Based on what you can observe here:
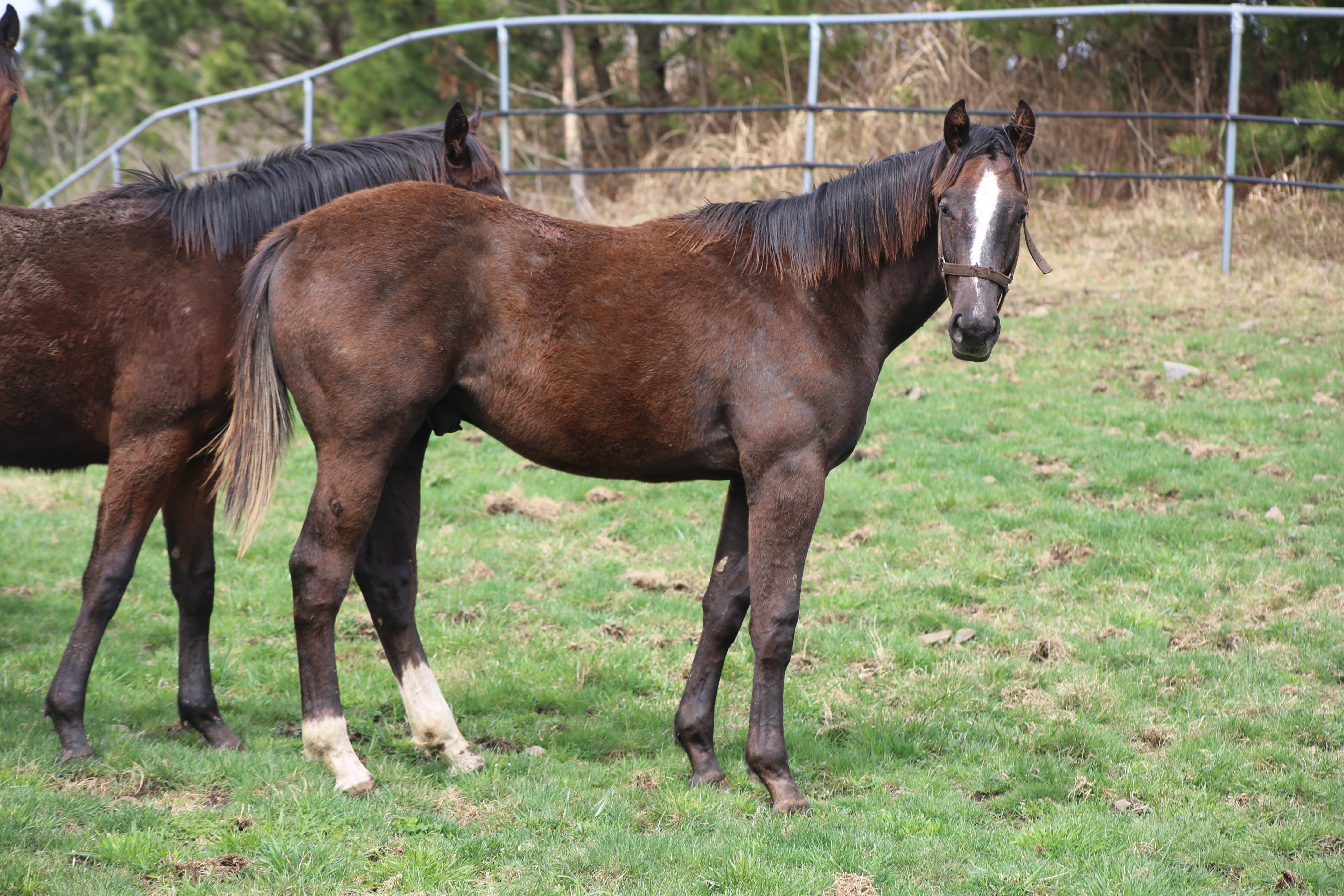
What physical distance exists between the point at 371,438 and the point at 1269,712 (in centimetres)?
384

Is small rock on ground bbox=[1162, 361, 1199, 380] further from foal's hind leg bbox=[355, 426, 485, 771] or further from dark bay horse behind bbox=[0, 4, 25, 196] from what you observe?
dark bay horse behind bbox=[0, 4, 25, 196]

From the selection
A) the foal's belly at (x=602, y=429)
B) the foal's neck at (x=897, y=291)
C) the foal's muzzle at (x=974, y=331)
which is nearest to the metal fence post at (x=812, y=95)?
the foal's neck at (x=897, y=291)

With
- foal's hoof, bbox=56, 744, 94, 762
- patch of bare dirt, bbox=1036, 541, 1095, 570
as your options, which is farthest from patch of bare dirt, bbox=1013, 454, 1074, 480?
foal's hoof, bbox=56, 744, 94, 762

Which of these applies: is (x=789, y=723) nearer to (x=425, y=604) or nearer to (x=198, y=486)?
(x=425, y=604)

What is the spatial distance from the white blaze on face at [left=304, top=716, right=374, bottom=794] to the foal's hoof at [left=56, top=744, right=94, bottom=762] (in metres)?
0.88

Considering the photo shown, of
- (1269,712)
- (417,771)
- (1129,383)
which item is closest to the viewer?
(417,771)

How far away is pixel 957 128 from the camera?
3896mm

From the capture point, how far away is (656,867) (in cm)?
358

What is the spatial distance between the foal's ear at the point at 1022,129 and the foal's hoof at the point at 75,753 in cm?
414

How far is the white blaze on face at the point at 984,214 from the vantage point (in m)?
3.80

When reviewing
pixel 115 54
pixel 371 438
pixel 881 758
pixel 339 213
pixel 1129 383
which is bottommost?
pixel 881 758

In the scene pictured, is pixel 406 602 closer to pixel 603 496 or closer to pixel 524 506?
pixel 524 506

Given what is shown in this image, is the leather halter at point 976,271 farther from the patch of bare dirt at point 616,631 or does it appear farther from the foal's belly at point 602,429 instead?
the patch of bare dirt at point 616,631

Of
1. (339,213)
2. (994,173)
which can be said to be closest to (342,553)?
(339,213)
